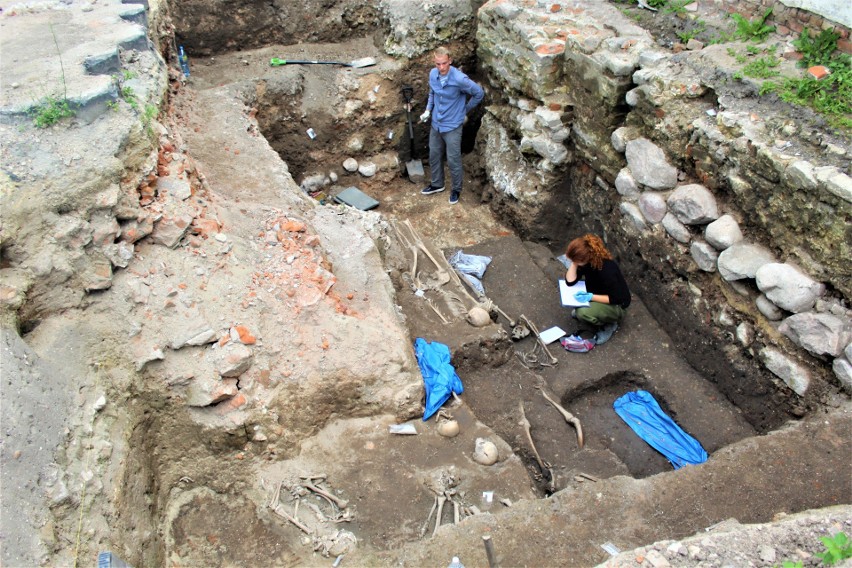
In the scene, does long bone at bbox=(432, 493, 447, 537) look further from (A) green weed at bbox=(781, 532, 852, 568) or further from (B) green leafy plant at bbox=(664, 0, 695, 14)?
(B) green leafy plant at bbox=(664, 0, 695, 14)

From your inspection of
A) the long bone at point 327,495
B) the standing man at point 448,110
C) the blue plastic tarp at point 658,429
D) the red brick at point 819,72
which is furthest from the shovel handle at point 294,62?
the long bone at point 327,495

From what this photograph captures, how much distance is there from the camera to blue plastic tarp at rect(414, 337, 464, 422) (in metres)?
4.65

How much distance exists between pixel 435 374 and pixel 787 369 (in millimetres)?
2496

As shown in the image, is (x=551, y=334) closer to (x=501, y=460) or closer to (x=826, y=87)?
(x=501, y=460)

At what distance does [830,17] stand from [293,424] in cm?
501

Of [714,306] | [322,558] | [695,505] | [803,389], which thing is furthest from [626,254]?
[322,558]

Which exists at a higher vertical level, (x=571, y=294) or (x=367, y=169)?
(x=571, y=294)

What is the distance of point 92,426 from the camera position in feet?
12.3

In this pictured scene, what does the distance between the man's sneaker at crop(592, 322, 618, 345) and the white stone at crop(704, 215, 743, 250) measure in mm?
1172

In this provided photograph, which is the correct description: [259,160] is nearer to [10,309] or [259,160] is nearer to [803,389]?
[10,309]

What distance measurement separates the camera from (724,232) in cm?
495

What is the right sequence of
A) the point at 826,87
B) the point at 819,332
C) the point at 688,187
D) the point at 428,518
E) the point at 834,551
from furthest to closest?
the point at 688,187 → the point at 826,87 → the point at 819,332 → the point at 428,518 → the point at 834,551

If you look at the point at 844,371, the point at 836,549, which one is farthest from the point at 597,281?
the point at 836,549

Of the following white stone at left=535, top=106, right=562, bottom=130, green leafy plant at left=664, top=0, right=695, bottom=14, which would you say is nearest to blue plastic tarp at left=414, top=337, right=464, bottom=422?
white stone at left=535, top=106, right=562, bottom=130
